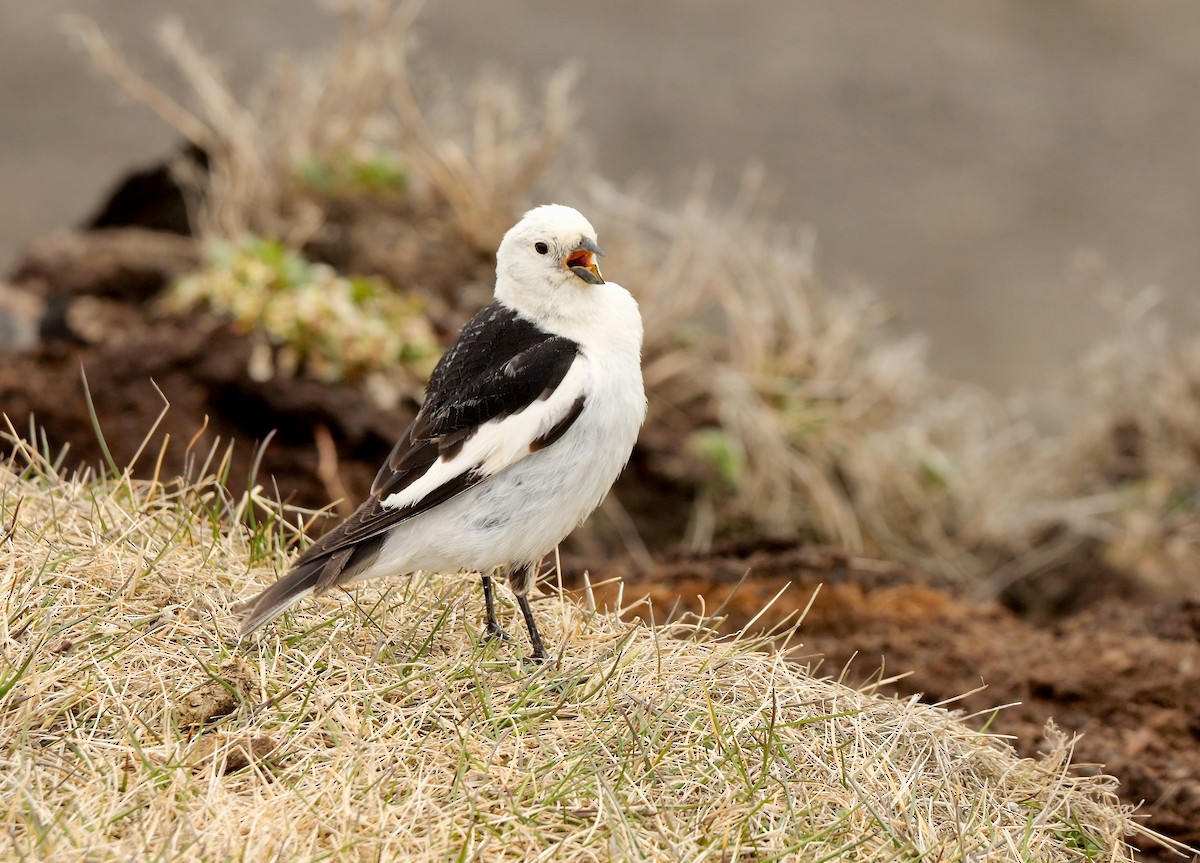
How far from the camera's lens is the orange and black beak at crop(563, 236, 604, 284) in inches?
146

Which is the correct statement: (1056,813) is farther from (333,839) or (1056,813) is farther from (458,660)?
(333,839)

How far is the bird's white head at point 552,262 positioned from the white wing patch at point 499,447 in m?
0.36

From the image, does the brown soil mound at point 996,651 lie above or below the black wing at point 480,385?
below

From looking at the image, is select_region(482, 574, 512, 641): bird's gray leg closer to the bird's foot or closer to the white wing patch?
the bird's foot

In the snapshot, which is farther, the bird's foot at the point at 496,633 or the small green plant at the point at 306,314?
the small green plant at the point at 306,314

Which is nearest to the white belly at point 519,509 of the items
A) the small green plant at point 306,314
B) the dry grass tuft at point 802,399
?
the small green plant at point 306,314

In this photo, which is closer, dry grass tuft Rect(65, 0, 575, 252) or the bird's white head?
the bird's white head

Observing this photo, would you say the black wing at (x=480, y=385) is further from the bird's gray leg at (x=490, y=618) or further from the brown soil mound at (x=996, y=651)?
the brown soil mound at (x=996, y=651)

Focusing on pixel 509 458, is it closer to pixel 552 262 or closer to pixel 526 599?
pixel 526 599

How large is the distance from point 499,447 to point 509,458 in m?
0.04

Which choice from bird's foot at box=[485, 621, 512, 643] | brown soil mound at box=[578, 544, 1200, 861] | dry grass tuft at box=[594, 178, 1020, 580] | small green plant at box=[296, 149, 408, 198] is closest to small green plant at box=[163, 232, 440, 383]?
small green plant at box=[296, 149, 408, 198]

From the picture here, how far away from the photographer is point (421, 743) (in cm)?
300

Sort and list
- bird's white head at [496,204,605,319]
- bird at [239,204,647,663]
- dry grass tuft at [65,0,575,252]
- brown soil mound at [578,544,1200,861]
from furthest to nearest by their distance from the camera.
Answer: dry grass tuft at [65,0,575,252] < brown soil mound at [578,544,1200,861] < bird's white head at [496,204,605,319] < bird at [239,204,647,663]

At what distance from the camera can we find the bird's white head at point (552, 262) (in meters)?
3.72
